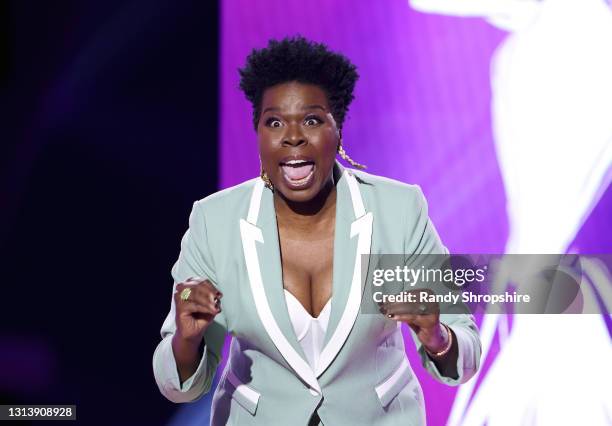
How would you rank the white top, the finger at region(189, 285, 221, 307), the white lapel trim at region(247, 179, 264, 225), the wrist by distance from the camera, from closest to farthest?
the finger at region(189, 285, 221, 307)
the wrist
the white top
the white lapel trim at region(247, 179, 264, 225)

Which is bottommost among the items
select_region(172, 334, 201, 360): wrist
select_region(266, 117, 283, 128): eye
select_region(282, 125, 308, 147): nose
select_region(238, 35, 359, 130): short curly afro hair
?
select_region(172, 334, 201, 360): wrist

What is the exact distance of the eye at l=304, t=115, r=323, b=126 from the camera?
5.61 feet

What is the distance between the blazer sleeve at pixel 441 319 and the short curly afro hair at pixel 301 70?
10.6 inches

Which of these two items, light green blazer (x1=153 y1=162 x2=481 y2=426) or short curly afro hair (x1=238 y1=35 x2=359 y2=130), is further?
short curly afro hair (x1=238 y1=35 x2=359 y2=130)

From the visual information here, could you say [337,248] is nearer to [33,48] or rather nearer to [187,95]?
[187,95]

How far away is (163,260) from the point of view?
2.79 m

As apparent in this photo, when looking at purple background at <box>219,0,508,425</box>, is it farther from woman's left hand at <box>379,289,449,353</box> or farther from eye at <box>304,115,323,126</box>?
woman's left hand at <box>379,289,449,353</box>

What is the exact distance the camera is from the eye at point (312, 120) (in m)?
1.71

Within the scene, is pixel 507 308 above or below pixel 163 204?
below

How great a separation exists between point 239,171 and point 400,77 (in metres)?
0.63

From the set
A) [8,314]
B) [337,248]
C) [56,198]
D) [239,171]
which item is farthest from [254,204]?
[8,314]

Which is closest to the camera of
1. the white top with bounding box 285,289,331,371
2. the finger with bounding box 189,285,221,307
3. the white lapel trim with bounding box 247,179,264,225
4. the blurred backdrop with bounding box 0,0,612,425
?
the finger with bounding box 189,285,221,307

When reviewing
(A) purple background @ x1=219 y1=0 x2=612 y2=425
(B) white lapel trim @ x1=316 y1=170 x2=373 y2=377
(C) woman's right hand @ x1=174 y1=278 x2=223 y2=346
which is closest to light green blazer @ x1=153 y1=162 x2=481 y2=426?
(B) white lapel trim @ x1=316 y1=170 x2=373 y2=377

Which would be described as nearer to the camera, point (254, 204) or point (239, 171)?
point (254, 204)
